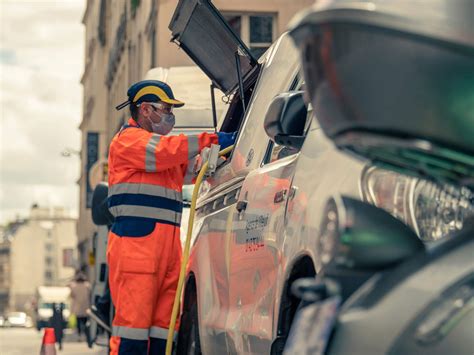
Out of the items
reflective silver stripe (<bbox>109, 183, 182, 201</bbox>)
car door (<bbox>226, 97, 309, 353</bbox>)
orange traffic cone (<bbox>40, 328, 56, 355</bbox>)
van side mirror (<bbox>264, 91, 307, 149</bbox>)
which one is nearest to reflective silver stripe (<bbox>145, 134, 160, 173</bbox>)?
reflective silver stripe (<bbox>109, 183, 182, 201</bbox>)

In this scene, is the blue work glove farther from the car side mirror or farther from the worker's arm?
the car side mirror

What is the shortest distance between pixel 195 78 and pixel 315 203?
822 cm

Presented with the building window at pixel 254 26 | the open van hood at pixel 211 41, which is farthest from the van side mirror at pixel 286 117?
the building window at pixel 254 26

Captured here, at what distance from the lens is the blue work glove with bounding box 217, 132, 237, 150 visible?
6.84 meters

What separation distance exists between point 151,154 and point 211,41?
76 cm

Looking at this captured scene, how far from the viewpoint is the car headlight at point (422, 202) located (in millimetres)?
3344

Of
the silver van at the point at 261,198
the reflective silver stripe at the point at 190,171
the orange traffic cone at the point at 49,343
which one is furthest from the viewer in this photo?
the orange traffic cone at the point at 49,343

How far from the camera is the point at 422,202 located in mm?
3549

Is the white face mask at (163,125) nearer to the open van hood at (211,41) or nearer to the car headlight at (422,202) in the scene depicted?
the open van hood at (211,41)

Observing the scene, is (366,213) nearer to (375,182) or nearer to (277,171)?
(375,182)

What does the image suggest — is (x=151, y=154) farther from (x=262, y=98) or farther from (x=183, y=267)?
(x=262, y=98)

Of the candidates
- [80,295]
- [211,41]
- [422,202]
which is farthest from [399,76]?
[80,295]

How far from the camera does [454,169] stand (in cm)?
266

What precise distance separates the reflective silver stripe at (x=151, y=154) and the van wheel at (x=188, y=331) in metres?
0.69
